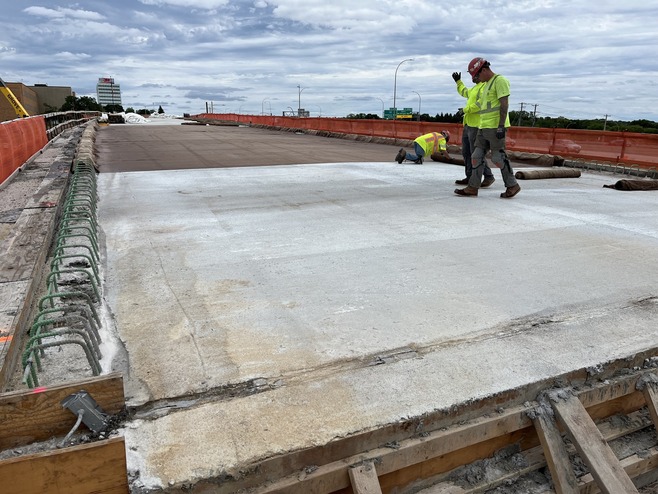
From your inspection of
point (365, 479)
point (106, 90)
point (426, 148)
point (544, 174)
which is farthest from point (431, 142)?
point (106, 90)

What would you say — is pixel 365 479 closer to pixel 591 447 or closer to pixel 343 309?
pixel 591 447

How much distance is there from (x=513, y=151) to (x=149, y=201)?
11619mm

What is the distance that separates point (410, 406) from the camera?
2.79 meters

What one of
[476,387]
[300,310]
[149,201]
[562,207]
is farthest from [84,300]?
[562,207]

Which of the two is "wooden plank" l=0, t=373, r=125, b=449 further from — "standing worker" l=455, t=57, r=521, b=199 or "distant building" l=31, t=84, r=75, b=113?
"distant building" l=31, t=84, r=75, b=113

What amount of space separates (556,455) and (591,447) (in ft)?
0.66

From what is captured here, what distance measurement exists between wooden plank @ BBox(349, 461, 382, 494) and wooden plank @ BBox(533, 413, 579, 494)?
1.10 meters

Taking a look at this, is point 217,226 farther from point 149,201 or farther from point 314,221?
point 149,201

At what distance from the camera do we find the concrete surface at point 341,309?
2719mm

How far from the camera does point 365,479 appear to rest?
250cm

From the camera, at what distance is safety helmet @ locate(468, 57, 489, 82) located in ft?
27.2

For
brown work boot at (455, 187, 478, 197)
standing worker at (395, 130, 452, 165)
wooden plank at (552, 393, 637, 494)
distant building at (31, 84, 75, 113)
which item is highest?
distant building at (31, 84, 75, 113)

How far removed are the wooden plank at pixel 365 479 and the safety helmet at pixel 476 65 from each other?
741 cm

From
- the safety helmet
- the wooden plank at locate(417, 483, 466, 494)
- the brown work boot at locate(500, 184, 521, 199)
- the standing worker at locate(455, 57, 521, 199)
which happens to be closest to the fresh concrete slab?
the wooden plank at locate(417, 483, 466, 494)
